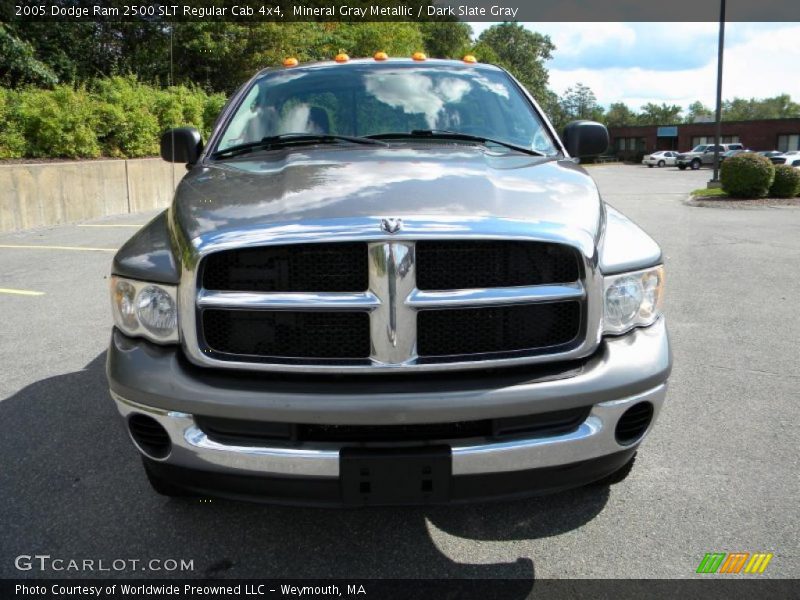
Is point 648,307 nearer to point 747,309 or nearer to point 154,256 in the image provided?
point 154,256

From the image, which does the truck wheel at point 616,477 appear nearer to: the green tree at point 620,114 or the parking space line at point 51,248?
the parking space line at point 51,248

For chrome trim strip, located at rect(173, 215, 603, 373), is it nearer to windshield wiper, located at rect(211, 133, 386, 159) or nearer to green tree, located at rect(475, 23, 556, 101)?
windshield wiper, located at rect(211, 133, 386, 159)

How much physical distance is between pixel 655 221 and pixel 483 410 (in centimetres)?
1334

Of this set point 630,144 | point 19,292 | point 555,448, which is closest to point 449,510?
point 555,448

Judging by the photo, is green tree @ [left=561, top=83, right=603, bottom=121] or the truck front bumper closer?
the truck front bumper

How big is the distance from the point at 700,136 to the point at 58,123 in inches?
2782

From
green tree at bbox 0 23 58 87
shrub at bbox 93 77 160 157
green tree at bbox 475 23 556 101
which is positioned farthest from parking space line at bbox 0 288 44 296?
green tree at bbox 475 23 556 101

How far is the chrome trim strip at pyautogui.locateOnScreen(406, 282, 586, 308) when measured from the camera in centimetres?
218

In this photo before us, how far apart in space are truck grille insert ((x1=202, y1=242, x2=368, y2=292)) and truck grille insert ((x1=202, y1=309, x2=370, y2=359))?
3.5 inches

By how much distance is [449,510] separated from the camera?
9.61 ft

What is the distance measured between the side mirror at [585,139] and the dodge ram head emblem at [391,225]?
2.09 metres

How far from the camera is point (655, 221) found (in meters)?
14.3

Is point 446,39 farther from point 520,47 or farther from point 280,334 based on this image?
point 280,334

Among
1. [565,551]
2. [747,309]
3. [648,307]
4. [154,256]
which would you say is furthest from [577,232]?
[747,309]
